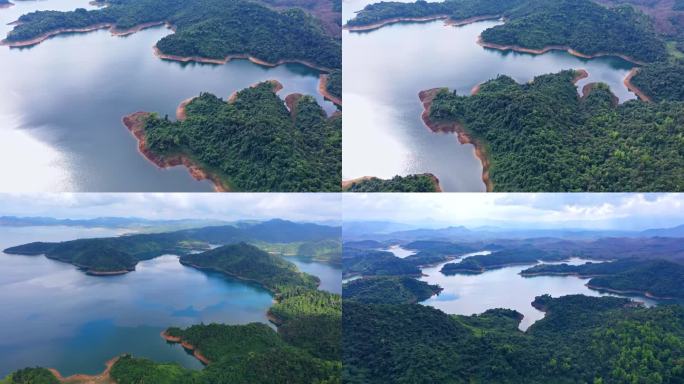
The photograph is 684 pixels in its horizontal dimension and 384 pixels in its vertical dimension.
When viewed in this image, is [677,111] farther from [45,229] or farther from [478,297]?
[45,229]

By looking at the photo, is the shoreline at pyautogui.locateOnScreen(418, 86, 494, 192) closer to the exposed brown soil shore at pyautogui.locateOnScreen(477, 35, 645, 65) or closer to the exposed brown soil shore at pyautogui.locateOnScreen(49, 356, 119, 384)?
the exposed brown soil shore at pyautogui.locateOnScreen(477, 35, 645, 65)

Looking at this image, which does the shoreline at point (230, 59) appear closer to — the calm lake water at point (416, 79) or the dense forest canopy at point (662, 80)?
the calm lake water at point (416, 79)

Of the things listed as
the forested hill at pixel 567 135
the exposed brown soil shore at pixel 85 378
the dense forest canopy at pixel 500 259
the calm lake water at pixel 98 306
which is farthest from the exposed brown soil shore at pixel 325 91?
the exposed brown soil shore at pixel 85 378

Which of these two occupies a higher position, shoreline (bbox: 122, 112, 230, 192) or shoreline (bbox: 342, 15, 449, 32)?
shoreline (bbox: 342, 15, 449, 32)

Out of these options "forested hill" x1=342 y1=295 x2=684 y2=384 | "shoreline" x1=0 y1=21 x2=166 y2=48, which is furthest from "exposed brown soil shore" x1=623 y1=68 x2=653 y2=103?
"shoreline" x1=0 y1=21 x2=166 y2=48

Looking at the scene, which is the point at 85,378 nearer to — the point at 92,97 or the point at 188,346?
the point at 188,346
